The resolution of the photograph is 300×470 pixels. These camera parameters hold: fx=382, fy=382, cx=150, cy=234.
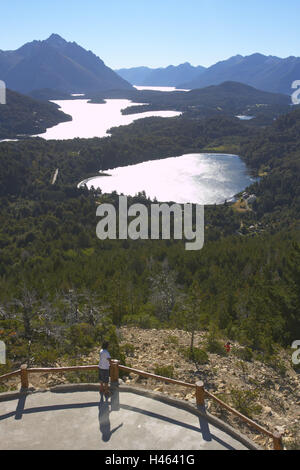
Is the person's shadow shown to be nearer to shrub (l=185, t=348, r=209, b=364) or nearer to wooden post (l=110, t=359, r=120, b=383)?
wooden post (l=110, t=359, r=120, b=383)

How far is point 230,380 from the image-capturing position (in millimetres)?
16547

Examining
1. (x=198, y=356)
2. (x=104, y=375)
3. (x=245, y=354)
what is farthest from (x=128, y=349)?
(x=104, y=375)

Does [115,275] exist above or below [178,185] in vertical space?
above

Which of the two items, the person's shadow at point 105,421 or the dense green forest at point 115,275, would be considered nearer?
the person's shadow at point 105,421

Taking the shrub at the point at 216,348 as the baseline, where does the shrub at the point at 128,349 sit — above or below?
above

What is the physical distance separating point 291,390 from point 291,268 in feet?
32.5

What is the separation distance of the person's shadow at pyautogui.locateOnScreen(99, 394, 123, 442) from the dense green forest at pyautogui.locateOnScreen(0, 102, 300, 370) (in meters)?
4.44

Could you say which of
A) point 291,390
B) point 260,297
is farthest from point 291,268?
point 291,390

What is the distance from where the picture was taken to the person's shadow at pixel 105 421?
36.1ft

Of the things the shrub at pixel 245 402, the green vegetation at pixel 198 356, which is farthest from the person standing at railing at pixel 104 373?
the green vegetation at pixel 198 356

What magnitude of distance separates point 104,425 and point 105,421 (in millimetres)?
190

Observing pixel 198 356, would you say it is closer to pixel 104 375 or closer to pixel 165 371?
pixel 165 371

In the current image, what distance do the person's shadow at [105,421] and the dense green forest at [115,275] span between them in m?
4.44

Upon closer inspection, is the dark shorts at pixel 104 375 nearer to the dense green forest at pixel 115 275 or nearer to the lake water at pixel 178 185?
the dense green forest at pixel 115 275
